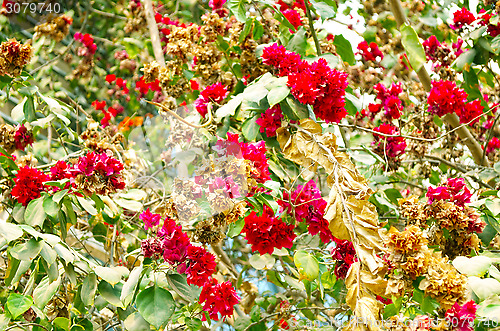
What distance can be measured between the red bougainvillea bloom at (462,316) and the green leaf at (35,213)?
951 millimetres

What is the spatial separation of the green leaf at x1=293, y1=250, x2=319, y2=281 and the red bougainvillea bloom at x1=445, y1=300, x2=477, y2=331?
286mm

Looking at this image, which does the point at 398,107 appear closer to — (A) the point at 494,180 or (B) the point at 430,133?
(B) the point at 430,133

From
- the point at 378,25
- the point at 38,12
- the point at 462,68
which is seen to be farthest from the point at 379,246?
the point at 38,12

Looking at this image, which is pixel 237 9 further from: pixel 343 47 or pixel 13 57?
pixel 13 57

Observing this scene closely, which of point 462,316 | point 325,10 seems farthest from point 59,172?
point 462,316

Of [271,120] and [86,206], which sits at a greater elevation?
[271,120]

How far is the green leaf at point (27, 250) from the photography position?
3.08 ft

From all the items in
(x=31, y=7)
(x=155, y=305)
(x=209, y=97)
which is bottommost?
(x=155, y=305)

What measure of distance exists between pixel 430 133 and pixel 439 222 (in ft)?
2.44

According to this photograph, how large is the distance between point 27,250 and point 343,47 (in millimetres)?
1085

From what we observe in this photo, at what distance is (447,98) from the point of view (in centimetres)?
151

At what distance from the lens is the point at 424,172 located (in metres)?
1.84

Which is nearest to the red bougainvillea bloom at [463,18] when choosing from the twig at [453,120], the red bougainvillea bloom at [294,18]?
the twig at [453,120]

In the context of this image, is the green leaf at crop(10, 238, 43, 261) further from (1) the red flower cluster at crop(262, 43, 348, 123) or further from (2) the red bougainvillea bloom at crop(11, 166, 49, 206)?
(1) the red flower cluster at crop(262, 43, 348, 123)
